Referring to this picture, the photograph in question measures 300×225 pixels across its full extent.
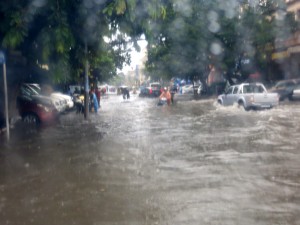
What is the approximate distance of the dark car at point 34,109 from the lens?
51.9 feet

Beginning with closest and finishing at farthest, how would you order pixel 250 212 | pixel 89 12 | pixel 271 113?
pixel 250 212, pixel 89 12, pixel 271 113

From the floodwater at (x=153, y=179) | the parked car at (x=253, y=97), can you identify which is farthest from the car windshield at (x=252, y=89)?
the floodwater at (x=153, y=179)

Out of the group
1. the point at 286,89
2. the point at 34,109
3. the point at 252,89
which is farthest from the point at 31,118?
→ the point at 286,89

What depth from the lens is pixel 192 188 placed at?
6410 mm

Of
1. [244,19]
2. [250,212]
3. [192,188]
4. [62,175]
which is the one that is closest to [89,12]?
[62,175]

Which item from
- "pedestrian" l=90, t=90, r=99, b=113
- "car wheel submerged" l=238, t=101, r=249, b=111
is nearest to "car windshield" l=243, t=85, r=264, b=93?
"car wheel submerged" l=238, t=101, r=249, b=111

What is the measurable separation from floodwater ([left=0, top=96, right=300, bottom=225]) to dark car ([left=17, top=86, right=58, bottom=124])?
2860 mm

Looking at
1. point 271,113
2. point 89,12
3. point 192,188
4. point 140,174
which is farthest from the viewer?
point 271,113

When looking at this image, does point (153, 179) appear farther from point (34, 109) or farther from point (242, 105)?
point (242, 105)

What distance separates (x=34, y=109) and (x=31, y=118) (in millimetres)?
456

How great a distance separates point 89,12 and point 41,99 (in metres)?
7.49

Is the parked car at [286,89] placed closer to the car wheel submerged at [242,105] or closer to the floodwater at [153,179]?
the car wheel submerged at [242,105]

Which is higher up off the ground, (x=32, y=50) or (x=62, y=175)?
(x=32, y=50)

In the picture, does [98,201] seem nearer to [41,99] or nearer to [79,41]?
[79,41]
